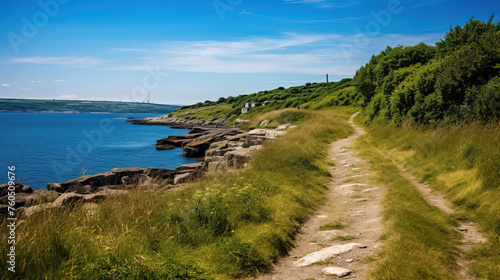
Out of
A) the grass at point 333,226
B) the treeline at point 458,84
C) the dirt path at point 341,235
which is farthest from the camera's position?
the treeline at point 458,84

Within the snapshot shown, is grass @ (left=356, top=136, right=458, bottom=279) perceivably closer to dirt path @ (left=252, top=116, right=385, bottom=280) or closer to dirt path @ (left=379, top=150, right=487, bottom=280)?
dirt path @ (left=379, top=150, right=487, bottom=280)

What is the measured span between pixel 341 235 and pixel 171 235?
3.37 meters

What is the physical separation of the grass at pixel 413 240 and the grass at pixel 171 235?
6.11 feet

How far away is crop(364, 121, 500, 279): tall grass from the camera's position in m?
5.29

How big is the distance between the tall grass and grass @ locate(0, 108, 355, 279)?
10.7ft

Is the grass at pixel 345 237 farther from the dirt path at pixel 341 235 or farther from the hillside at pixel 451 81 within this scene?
the hillside at pixel 451 81

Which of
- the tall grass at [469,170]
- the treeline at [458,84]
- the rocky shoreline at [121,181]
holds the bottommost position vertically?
the rocky shoreline at [121,181]

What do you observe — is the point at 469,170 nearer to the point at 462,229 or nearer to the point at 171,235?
the point at 462,229

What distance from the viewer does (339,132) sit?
24.0m

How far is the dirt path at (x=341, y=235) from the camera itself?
16.8 feet

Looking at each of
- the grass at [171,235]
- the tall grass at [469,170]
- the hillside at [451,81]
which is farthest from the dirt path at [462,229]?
the hillside at [451,81]

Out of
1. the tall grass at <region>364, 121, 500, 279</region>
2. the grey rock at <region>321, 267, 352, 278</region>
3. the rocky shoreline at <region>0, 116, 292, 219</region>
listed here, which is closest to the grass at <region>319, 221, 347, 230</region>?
the grey rock at <region>321, 267, 352, 278</region>

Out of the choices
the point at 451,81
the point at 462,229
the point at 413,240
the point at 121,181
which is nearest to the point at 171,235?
the point at 413,240

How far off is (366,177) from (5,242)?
A: 33.0 feet
